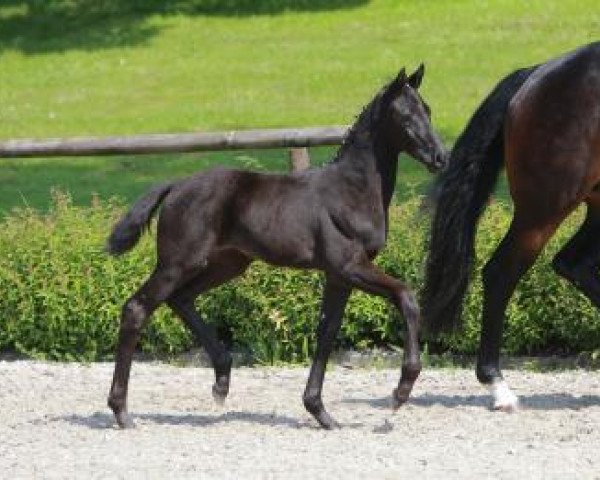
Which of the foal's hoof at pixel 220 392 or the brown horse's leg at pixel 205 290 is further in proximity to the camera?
the foal's hoof at pixel 220 392

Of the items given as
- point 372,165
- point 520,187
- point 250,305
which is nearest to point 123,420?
point 372,165

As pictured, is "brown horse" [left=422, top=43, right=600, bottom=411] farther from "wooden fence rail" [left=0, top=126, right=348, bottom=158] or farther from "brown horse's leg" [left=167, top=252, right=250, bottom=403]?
"wooden fence rail" [left=0, top=126, right=348, bottom=158]

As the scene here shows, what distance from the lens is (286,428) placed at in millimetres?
7340

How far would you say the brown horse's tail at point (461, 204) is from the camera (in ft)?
26.4

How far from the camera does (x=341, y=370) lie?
9281 mm

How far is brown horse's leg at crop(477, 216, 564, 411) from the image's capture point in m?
7.88

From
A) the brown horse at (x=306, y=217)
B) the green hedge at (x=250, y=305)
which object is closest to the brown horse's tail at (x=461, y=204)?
the brown horse at (x=306, y=217)

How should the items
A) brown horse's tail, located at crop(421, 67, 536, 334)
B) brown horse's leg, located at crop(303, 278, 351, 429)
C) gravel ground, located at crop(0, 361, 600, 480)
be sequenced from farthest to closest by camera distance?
brown horse's tail, located at crop(421, 67, 536, 334), brown horse's leg, located at crop(303, 278, 351, 429), gravel ground, located at crop(0, 361, 600, 480)

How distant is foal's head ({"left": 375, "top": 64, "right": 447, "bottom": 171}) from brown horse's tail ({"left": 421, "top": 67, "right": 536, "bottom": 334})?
2.93ft

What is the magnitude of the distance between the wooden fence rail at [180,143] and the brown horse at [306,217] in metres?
2.77

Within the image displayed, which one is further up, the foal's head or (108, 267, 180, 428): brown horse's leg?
the foal's head

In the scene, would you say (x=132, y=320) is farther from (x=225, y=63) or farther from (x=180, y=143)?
(x=225, y=63)

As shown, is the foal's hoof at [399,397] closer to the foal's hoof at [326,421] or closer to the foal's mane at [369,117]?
the foal's hoof at [326,421]

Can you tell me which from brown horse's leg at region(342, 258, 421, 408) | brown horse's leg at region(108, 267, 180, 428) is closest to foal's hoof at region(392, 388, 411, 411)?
brown horse's leg at region(342, 258, 421, 408)
